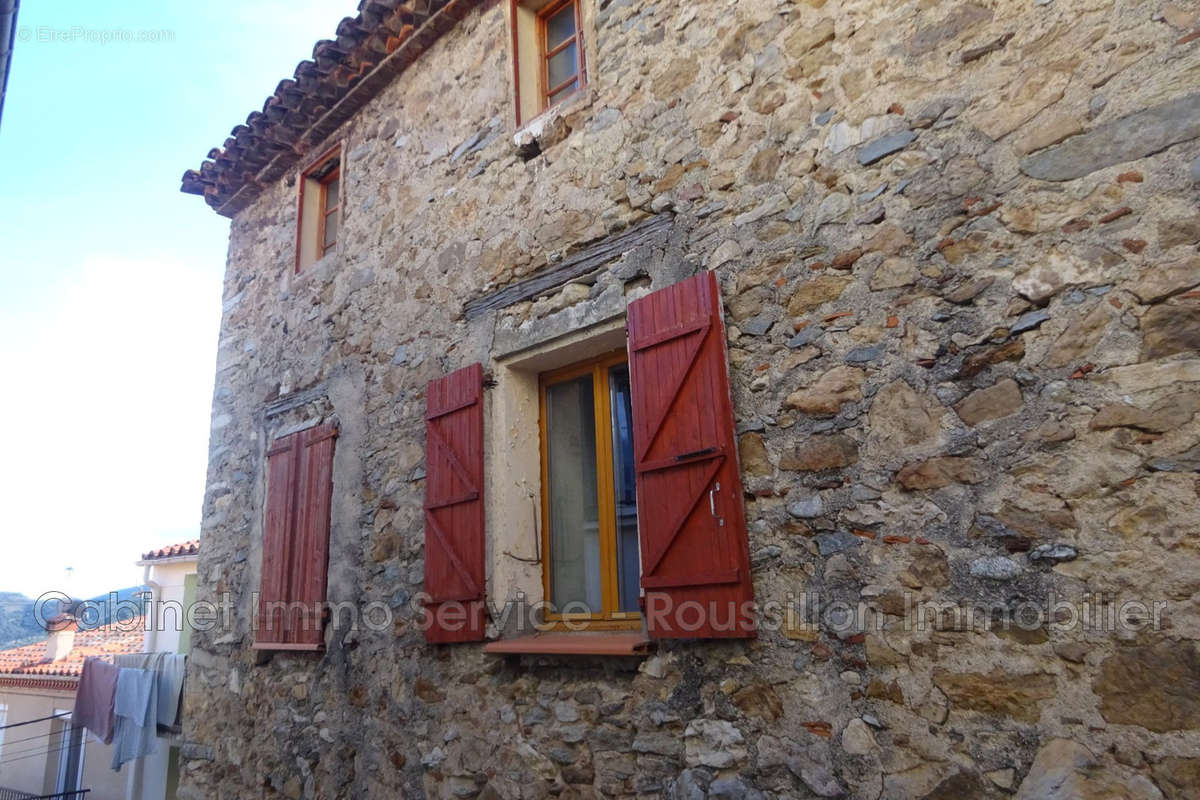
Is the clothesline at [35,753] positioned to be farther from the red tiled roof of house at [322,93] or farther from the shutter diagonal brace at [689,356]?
the shutter diagonal brace at [689,356]

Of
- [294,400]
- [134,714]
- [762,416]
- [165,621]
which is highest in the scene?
[294,400]

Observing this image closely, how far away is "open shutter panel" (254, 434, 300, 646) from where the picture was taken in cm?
488

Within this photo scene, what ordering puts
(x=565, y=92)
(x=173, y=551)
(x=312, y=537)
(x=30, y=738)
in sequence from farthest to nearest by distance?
(x=30, y=738) → (x=173, y=551) → (x=312, y=537) → (x=565, y=92)

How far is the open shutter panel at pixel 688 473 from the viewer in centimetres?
280

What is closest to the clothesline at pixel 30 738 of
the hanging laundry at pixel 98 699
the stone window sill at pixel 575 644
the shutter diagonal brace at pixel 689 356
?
the hanging laundry at pixel 98 699

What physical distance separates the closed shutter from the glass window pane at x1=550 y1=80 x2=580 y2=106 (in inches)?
92.4

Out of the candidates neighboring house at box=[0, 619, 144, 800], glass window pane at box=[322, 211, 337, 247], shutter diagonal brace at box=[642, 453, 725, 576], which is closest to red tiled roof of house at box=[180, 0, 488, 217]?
glass window pane at box=[322, 211, 337, 247]

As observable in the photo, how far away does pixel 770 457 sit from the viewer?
2834 millimetres

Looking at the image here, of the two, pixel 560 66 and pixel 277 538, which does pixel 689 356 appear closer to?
pixel 560 66

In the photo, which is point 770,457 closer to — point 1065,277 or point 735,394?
point 735,394

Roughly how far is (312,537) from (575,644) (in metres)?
2.29

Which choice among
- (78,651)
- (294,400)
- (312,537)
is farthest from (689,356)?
(78,651)

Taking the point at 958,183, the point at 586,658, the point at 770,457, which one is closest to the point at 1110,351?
the point at 958,183

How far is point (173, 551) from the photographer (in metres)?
12.2
